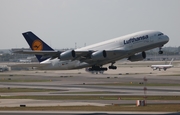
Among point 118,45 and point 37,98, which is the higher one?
point 118,45

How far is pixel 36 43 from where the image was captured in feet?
279

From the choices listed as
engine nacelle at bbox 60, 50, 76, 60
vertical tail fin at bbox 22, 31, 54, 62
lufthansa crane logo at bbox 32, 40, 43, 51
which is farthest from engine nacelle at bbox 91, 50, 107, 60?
lufthansa crane logo at bbox 32, 40, 43, 51

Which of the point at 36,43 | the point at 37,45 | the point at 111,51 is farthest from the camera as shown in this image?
the point at 36,43

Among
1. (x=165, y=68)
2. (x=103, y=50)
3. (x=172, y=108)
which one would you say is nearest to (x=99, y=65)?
(x=103, y=50)

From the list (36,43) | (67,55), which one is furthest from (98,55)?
(36,43)

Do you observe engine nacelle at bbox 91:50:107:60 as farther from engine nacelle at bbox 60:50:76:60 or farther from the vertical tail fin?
the vertical tail fin

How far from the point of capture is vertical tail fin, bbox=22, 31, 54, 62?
84312 millimetres

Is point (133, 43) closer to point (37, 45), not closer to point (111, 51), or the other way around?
point (111, 51)

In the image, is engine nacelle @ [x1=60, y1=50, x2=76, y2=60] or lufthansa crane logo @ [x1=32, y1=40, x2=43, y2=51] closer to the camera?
engine nacelle @ [x1=60, y1=50, x2=76, y2=60]

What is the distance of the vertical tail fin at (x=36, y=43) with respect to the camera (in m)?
84.3

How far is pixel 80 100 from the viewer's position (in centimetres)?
6019

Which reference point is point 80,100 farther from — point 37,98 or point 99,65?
point 99,65

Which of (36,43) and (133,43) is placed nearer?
(133,43)

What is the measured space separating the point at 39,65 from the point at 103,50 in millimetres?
13807
